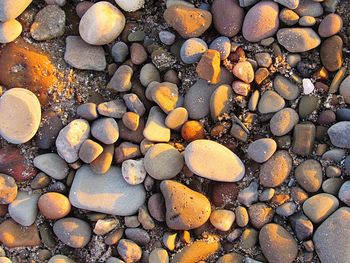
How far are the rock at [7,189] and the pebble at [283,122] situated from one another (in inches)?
43.5

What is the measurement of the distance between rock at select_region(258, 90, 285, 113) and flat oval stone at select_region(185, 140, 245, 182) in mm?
236

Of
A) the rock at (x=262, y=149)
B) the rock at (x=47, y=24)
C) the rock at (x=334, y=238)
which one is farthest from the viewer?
the rock at (x=47, y=24)

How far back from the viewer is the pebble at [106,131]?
2.10 m

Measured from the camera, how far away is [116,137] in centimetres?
211

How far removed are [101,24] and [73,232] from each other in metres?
0.87

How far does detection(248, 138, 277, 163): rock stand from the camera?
81.2 inches

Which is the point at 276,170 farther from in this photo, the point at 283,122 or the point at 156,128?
the point at 156,128

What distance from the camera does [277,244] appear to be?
2.01m

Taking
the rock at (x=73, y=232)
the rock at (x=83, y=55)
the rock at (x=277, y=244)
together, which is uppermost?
the rock at (x=83, y=55)

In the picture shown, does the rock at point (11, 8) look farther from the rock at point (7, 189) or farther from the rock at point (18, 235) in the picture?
the rock at point (18, 235)

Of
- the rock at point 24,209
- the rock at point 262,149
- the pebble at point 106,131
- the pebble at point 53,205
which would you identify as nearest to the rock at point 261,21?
the rock at point 262,149

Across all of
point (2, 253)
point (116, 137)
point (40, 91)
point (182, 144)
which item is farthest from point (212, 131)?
point (2, 253)

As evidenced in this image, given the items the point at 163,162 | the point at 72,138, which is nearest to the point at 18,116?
the point at 72,138

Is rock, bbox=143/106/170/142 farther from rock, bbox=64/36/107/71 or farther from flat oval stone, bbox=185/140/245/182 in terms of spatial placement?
rock, bbox=64/36/107/71
